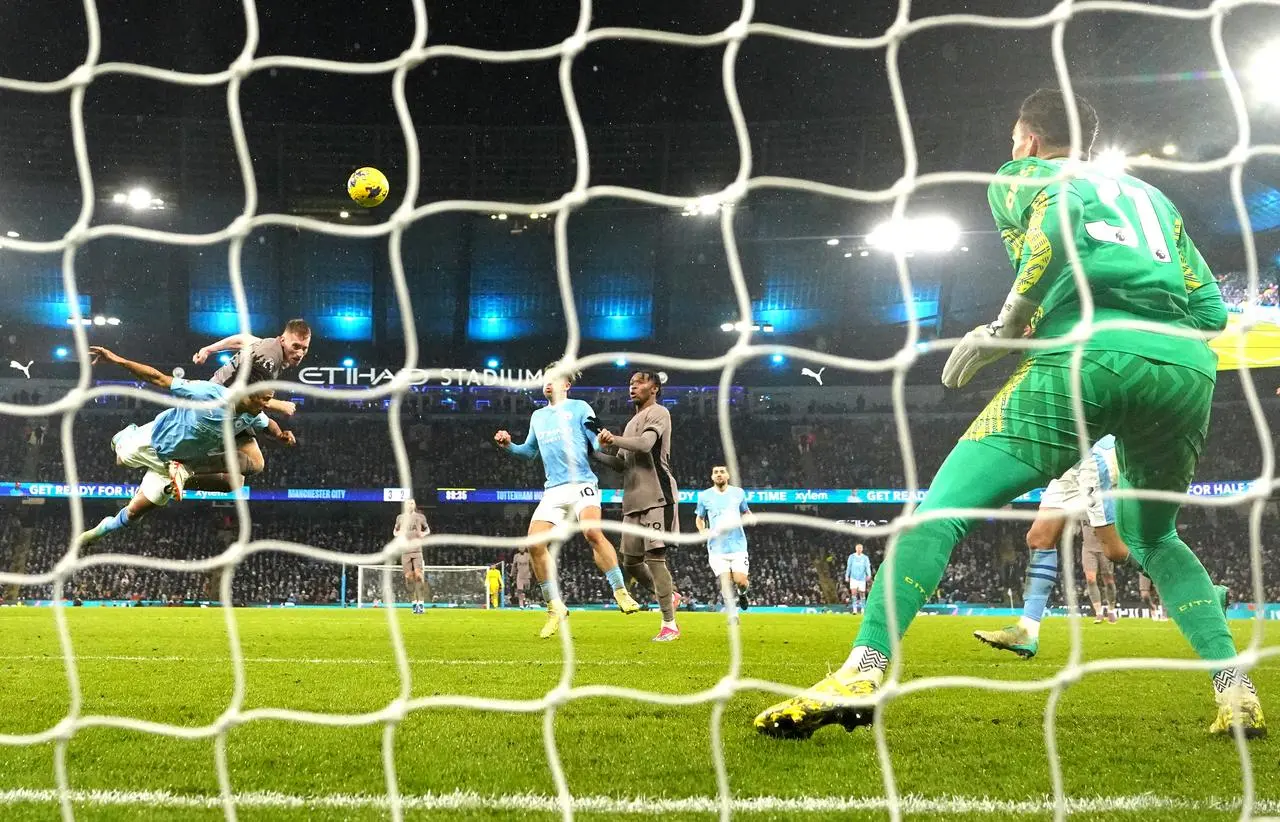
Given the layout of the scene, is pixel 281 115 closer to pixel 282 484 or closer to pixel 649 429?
pixel 282 484

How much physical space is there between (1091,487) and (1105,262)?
187 inches

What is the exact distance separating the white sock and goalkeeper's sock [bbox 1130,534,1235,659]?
1.10 meters

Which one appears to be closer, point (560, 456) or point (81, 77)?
point (81, 77)

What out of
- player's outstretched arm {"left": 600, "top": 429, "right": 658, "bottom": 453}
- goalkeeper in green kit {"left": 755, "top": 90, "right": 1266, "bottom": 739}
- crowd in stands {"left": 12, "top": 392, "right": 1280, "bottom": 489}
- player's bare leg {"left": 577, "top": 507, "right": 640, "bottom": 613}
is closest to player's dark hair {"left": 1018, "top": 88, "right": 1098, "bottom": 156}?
goalkeeper in green kit {"left": 755, "top": 90, "right": 1266, "bottom": 739}

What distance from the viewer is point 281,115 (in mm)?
23562

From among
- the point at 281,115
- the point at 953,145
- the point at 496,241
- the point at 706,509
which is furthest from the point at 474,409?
the point at 706,509

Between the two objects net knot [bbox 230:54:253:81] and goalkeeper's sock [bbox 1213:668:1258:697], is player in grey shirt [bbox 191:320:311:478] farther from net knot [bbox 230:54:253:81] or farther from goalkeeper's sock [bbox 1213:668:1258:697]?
goalkeeper's sock [bbox 1213:668:1258:697]

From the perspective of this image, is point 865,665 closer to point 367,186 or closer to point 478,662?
point 478,662

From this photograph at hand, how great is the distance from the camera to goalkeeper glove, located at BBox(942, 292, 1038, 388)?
116 inches

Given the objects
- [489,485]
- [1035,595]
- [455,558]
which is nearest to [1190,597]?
[1035,595]

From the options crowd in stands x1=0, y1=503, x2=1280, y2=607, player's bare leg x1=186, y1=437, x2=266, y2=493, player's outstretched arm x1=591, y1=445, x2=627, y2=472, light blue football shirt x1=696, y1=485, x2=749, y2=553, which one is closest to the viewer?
player's outstretched arm x1=591, y1=445, x2=627, y2=472

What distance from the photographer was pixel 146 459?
718cm

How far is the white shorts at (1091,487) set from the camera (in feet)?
22.3

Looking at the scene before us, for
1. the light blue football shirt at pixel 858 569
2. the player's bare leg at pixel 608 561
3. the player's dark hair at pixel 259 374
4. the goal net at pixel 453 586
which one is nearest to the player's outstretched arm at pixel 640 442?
the player's bare leg at pixel 608 561
